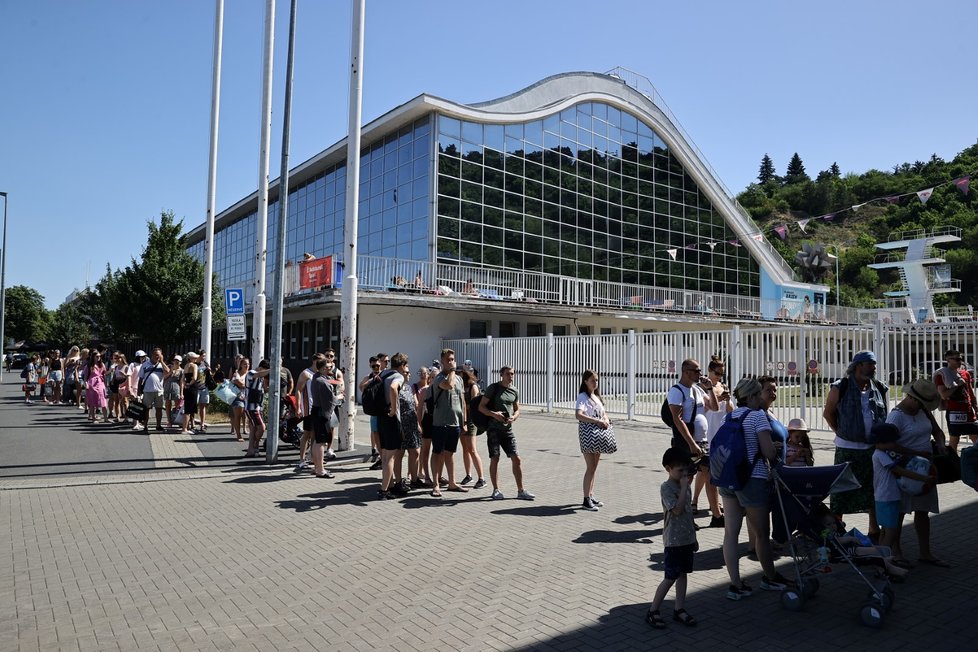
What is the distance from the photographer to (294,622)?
4.54 meters

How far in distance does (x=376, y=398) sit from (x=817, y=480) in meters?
5.49

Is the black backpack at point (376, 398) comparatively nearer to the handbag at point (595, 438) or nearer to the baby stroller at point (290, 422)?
the handbag at point (595, 438)

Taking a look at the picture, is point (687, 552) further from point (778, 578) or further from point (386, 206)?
point (386, 206)

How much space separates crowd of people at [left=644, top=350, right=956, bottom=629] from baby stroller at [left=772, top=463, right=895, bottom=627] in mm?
71

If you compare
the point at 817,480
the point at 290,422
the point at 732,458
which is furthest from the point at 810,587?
the point at 290,422

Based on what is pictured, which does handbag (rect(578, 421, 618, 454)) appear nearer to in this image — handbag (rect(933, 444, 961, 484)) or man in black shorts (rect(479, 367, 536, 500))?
man in black shorts (rect(479, 367, 536, 500))

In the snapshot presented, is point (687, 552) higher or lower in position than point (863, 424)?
lower

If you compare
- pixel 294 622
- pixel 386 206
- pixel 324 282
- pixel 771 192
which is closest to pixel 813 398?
pixel 294 622

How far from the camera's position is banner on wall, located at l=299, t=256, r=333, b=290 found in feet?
72.3

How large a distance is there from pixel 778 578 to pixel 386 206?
27206mm

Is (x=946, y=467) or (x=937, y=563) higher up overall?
(x=946, y=467)

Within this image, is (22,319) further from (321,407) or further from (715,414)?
(715,414)

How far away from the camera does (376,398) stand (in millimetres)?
8789

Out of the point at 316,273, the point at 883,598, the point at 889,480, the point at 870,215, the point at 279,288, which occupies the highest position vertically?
the point at 870,215
